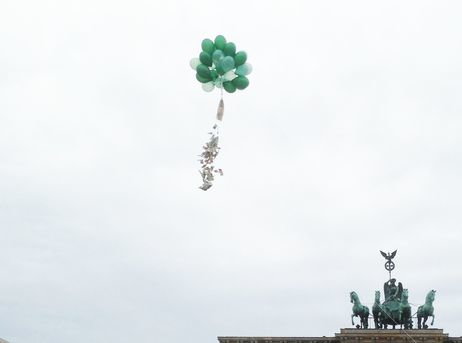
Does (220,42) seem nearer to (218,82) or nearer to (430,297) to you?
(218,82)

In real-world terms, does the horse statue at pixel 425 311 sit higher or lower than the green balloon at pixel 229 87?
higher

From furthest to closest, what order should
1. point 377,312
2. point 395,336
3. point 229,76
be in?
point 377,312 < point 395,336 < point 229,76

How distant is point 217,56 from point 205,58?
41 centimetres

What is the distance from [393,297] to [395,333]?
2.52 metres

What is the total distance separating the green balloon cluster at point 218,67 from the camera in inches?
696

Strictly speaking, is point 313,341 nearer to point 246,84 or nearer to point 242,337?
point 242,337

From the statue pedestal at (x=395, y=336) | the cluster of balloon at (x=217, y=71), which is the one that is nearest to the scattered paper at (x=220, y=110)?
Result: the cluster of balloon at (x=217, y=71)

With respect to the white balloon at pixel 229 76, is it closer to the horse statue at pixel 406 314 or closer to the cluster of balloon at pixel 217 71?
the cluster of balloon at pixel 217 71

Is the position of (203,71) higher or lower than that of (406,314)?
lower

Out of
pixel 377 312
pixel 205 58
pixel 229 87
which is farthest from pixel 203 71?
pixel 377 312

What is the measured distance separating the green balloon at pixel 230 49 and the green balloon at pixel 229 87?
2.30ft

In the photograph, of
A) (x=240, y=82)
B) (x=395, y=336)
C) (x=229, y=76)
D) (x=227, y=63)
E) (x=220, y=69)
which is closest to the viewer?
(x=227, y=63)

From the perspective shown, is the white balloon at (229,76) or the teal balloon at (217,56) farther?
the white balloon at (229,76)

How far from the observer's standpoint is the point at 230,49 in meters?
17.8
